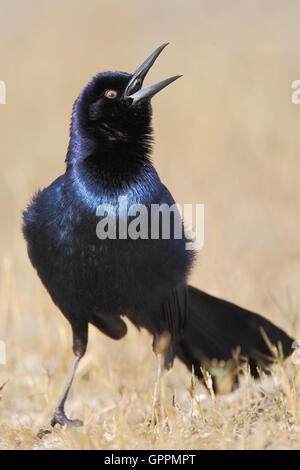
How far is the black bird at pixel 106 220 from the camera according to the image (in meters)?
3.66

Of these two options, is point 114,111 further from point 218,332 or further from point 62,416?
point 62,416

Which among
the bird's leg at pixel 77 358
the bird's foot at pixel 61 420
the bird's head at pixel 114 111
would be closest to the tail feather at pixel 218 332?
the bird's leg at pixel 77 358

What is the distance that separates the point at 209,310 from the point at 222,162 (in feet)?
12.2

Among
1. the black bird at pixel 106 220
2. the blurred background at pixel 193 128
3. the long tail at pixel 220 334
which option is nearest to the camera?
the black bird at pixel 106 220

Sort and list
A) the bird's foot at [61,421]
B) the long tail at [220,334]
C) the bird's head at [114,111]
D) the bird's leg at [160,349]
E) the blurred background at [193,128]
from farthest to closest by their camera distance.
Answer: the blurred background at [193,128], the long tail at [220,334], the bird's leg at [160,349], the bird's foot at [61,421], the bird's head at [114,111]

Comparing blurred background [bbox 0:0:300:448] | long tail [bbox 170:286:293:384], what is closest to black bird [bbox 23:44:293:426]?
long tail [bbox 170:286:293:384]

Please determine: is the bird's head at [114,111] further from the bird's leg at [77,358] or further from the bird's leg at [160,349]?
the bird's leg at [160,349]

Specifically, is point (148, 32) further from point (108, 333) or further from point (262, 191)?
point (108, 333)

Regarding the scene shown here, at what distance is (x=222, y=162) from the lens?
800cm

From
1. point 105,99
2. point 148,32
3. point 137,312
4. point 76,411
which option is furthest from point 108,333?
point 148,32

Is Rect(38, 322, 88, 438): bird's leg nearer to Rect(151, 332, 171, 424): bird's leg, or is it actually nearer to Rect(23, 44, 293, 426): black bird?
Rect(23, 44, 293, 426): black bird

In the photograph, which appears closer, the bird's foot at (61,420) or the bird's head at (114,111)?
the bird's head at (114,111)

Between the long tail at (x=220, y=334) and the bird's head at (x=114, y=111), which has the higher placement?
the bird's head at (x=114, y=111)

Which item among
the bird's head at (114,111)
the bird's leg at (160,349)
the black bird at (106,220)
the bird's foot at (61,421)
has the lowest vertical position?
the bird's foot at (61,421)
